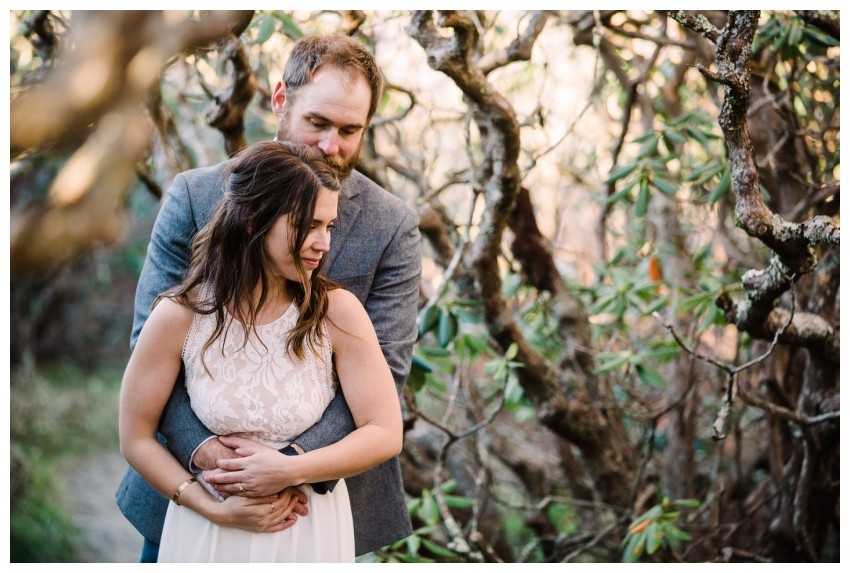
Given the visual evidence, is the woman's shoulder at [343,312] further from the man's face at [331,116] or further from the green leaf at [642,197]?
the green leaf at [642,197]

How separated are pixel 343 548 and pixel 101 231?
1265 mm

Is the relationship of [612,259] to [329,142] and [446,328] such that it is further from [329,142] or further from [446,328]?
[329,142]

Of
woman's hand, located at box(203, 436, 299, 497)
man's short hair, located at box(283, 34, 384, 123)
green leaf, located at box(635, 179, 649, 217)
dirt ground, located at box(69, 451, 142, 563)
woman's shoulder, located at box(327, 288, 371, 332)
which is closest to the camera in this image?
woman's hand, located at box(203, 436, 299, 497)

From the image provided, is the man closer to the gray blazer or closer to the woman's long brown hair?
the gray blazer

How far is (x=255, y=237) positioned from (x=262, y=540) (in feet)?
2.03

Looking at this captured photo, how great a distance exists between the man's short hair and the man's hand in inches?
35.2

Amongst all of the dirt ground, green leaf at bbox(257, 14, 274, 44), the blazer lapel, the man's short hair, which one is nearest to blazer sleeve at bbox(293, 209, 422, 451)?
the blazer lapel

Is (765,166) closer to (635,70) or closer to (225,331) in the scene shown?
(635,70)

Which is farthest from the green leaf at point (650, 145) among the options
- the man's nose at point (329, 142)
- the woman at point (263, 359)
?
the woman at point (263, 359)

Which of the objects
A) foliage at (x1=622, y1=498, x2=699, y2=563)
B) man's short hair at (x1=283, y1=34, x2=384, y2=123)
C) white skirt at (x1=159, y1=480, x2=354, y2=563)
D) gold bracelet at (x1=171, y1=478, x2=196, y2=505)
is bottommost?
foliage at (x1=622, y1=498, x2=699, y2=563)

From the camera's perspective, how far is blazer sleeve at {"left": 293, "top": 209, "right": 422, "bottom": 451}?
186 centimetres

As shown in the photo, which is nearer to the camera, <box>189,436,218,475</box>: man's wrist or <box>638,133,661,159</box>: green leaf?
<box>189,436,218,475</box>: man's wrist

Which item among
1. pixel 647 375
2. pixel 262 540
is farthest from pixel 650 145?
pixel 262 540

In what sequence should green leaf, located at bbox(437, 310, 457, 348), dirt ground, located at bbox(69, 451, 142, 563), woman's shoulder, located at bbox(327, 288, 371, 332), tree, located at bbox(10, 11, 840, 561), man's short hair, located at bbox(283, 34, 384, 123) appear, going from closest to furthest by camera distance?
woman's shoulder, located at bbox(327, 288, 371, 332)
man's short hair, located at bbox(283, 34, 384, 123)
tree, located at bbox(10, 11, 840, 561)
green leaf, located at bbox(437, 310, 457, 348)
dirt ground, located at bbox(69, 451, 142, 563)
